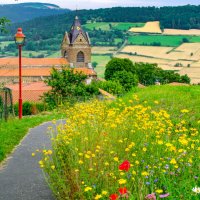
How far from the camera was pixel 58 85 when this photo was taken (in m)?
26.7

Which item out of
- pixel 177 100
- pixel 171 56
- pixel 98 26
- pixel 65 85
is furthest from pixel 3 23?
pixel 98 26

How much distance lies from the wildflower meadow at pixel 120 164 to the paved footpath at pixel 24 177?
37 cm

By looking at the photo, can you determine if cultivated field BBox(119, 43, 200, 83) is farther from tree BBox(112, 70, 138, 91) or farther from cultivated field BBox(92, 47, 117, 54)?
tree BBox(112, 70, 138, 91)

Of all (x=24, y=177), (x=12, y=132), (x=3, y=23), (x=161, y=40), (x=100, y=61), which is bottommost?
(x=100, y=61)

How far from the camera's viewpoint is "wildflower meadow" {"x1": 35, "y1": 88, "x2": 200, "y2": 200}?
5.68 meters

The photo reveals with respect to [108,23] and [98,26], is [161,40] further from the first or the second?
[108,23]

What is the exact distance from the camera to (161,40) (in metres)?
135

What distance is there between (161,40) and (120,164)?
131 meters

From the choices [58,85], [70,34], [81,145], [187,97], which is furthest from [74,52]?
[81,145]

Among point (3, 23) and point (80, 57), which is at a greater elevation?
point (3, 23)

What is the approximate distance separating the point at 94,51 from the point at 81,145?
135147 millimetres

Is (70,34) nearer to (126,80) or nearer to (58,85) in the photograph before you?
(126,80)

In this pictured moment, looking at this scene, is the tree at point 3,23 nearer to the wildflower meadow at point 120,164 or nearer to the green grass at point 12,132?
the green grass at point 12,132

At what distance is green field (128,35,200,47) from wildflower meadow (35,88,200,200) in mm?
123964
